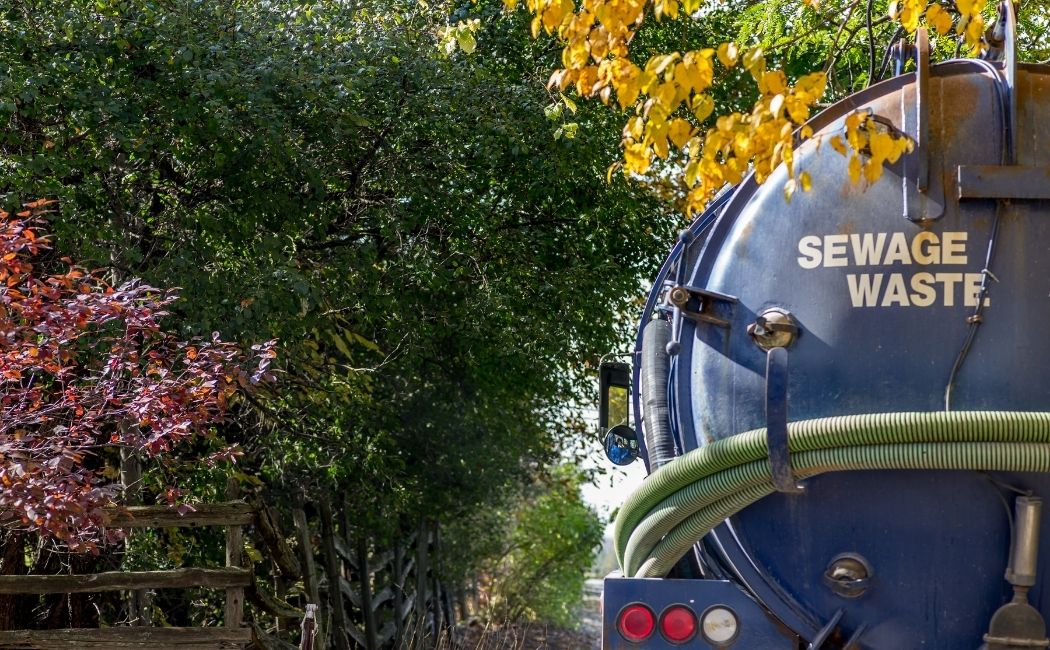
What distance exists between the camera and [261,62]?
9.73 m

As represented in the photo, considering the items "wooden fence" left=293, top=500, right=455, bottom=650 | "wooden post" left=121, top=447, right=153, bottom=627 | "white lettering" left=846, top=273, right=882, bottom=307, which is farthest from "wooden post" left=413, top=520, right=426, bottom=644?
"white lettering" left=846, top=273, right=882, bottom=307

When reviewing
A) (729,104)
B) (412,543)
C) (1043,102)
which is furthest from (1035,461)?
(412,543)

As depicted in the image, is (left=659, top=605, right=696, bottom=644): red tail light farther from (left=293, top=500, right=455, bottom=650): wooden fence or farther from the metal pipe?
(left=293, top=500, right=455, bottom=650): wooden fence

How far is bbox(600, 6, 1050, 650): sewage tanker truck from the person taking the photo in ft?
12.5

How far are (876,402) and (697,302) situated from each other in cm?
64

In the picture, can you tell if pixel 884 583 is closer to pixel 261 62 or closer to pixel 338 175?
pixel 261 62

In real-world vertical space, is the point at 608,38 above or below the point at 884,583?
above

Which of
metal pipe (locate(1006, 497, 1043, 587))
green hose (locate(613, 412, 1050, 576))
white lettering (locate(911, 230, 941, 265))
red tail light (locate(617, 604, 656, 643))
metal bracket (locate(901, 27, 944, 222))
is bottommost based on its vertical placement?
red tail light (locate(617, 604, 656, 643))

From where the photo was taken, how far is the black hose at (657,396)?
4457 millimetres

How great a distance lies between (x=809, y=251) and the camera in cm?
403

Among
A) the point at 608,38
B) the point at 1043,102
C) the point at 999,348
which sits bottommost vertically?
the point at 999,348

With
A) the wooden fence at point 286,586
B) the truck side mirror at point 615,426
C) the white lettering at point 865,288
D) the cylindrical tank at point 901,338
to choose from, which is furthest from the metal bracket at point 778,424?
the wooden fence at point 286,586

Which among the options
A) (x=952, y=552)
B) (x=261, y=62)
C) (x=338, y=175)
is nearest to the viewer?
(x=952, y=552)

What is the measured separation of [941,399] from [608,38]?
278 cm
